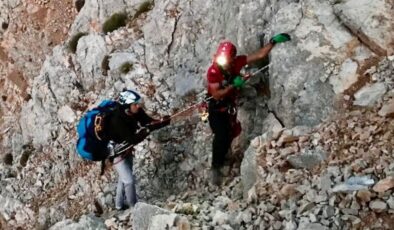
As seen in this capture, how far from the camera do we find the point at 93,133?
12.9 meters

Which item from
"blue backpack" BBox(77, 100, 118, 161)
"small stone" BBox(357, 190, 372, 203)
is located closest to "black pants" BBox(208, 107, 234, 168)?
"blue backpack" BBox(77, 100, 118, 161)

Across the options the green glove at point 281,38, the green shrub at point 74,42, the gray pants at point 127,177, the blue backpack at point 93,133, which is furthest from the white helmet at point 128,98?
the green shrub at point 74,42

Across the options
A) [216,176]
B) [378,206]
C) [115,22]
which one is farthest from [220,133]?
[115,22]

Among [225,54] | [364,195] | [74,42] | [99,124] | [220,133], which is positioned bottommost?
[364,195]

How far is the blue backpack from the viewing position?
1277cm

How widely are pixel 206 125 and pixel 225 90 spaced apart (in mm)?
2792

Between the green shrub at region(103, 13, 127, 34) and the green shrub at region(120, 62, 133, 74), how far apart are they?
7.41 ft

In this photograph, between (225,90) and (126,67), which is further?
(126,67)

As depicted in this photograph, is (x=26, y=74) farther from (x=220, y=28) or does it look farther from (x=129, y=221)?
(x=129, y=221)

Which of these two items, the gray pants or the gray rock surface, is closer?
the gray rock surface

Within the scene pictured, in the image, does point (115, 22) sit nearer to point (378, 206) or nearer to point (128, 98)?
point (128, 98)

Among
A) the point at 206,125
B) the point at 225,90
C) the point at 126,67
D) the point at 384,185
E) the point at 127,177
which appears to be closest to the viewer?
the point at 384,185

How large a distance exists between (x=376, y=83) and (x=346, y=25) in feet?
5.22

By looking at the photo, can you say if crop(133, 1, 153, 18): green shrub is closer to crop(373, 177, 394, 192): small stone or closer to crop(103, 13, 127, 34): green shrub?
crop(103, 13, 127, 34): green shrub
